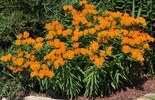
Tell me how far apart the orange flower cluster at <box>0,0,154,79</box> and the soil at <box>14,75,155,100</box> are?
23.3 inches

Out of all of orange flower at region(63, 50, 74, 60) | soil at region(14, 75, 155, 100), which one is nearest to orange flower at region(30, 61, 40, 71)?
orange flower at region(63, 50, 74, 60)

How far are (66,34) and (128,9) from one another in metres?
1.43

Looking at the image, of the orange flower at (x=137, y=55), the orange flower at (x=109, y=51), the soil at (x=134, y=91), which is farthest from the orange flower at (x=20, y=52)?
the orange flower at (x=137, y=55)

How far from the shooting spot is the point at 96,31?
5.12m

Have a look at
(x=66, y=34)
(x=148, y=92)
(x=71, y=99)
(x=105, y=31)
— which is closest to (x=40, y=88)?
(x=71, y=99)

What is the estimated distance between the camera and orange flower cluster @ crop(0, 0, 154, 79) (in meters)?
4.78

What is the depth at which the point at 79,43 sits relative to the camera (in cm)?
507

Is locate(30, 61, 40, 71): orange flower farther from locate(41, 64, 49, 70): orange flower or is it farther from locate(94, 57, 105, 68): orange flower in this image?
locate(94, 57, 105, 68): orange flower

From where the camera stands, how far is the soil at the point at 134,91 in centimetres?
530

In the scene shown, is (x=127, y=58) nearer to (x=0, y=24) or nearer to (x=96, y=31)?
(x=96, y=31)

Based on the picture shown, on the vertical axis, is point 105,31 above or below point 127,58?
above

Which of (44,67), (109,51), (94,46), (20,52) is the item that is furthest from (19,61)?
(109,51)

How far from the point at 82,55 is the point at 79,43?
0.20m

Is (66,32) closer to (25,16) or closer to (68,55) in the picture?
(68,55)
